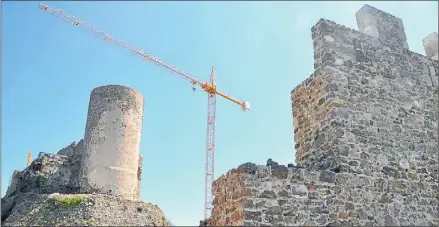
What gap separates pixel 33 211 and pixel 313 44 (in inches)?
429

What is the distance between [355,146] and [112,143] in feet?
35.2

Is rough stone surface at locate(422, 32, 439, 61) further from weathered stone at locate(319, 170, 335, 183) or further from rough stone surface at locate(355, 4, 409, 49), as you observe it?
weathered stone at locate(319, 170, 335, 183)

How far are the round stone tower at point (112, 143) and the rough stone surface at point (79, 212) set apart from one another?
821mm

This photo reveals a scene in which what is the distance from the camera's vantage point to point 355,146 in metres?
7.51

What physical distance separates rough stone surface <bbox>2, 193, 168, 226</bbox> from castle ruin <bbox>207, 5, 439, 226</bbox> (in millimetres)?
8015

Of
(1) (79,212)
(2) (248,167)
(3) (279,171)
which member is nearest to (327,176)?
(3) (279,171)

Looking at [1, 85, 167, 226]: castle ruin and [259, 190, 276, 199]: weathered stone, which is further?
[1, 85, 167, 226]: castle ruin

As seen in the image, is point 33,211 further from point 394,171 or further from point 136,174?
point 394,171

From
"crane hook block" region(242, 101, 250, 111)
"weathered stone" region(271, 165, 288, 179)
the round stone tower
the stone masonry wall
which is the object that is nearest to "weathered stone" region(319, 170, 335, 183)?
the stone masonry wall

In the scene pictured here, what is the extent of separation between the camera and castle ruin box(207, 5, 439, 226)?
644 centimetres

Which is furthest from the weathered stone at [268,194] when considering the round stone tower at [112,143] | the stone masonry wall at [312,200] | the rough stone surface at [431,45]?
the round stone tower at [112,143]

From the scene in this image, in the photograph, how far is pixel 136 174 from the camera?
16.7 metres

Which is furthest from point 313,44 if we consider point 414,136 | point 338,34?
point 414,136

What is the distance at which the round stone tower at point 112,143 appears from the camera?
15555 millimetres
